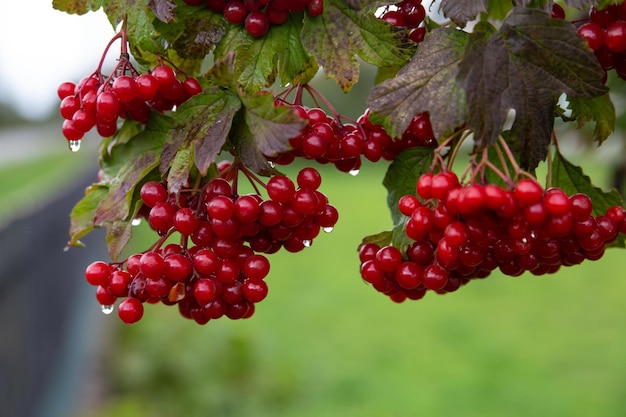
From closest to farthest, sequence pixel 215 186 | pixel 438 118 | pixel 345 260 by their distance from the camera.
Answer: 1. pixel 438 118
2. pixel 215 186
3. pixel 345 260

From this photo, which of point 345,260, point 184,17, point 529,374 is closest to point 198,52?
point 184,17

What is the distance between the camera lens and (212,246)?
3.58ft

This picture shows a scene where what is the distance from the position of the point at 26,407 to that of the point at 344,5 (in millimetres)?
4190

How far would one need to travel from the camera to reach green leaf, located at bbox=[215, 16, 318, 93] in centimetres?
106

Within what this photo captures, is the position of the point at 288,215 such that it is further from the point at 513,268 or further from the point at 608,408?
the point at 608,408

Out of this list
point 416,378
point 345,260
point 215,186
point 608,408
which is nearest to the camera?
point 215,186

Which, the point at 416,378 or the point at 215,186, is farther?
the point at 416,378

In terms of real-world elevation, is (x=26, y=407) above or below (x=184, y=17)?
above

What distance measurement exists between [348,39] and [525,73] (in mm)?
260

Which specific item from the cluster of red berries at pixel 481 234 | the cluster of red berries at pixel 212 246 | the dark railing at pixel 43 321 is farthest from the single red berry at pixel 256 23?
the dark railing at pixel 43 321

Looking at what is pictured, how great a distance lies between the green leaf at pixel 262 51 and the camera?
41.7 inches

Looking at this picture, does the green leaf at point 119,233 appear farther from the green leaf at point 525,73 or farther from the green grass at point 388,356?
the green grass at point 388,356

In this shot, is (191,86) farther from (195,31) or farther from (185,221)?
(185,221)

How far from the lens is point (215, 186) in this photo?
3.50 feet
